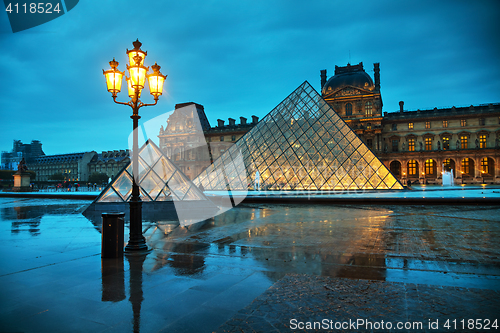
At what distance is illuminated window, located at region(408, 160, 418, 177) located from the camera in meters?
47.2

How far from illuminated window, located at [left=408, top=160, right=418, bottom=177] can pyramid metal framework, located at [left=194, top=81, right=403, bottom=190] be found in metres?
28.3

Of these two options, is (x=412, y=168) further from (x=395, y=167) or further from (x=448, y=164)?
(x=448, y=164)

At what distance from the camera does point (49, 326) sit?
259 centimetres

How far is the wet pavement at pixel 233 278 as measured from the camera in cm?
277

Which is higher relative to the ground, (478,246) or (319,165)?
(319,165)

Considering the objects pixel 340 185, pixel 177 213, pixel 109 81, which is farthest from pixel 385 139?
pixel 109 81

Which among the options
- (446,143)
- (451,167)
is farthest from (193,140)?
(451,167)

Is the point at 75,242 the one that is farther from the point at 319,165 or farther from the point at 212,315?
the point at 319,165

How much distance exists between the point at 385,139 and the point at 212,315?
1936 inches

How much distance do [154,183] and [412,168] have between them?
149 feet

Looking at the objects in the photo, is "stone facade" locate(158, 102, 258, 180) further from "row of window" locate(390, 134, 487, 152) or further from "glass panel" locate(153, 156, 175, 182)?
"glass panel" locate(153, 156, 175, 182)

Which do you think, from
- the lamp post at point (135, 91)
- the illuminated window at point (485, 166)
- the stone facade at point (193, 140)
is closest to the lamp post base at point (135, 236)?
the lamp post at point (135, 91)

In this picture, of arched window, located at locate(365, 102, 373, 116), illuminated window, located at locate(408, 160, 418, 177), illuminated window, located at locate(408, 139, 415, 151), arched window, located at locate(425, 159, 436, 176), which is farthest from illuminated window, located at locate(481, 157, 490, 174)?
arched window, located at locate(365, 102, 373, 116)

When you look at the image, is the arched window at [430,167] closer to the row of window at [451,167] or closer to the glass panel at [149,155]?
the row of window at [451,167]
